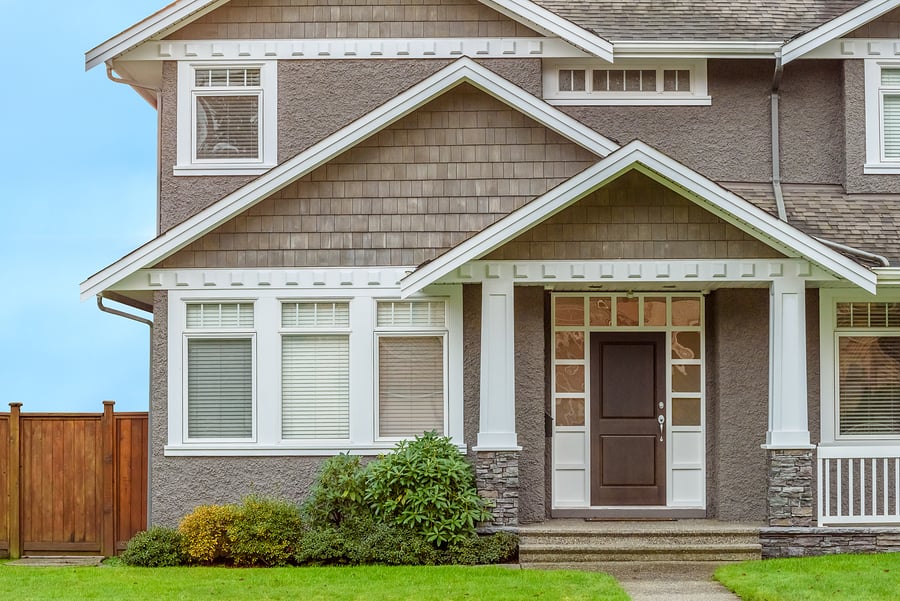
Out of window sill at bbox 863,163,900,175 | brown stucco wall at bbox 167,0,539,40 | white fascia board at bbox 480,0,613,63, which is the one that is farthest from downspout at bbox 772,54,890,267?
brown stucco wall at bbox 167,0,539,40

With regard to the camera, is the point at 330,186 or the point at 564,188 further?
the point at 330,186

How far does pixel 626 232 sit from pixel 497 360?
2.01m

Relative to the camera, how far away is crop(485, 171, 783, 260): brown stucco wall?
11.3 m

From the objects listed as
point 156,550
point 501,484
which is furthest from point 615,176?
point 156,550

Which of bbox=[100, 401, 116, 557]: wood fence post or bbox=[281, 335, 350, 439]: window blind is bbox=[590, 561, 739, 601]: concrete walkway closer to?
bbox=[281, 335, 350, 439]: window blind

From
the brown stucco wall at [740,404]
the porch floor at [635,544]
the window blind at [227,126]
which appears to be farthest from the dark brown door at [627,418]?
the window blind at [227,126]

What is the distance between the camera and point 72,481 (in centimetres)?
1290

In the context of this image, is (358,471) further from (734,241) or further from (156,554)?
(734,241)

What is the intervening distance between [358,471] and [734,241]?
16.1ft

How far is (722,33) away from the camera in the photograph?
13781 mm

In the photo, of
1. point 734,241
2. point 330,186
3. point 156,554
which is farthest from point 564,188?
point 156,554

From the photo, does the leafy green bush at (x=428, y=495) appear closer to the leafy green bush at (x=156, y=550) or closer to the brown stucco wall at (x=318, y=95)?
the leafy green bush at (x=156, y=550)

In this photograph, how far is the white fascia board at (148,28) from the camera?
13227mm

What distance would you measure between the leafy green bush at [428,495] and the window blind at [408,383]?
0.88 metres
